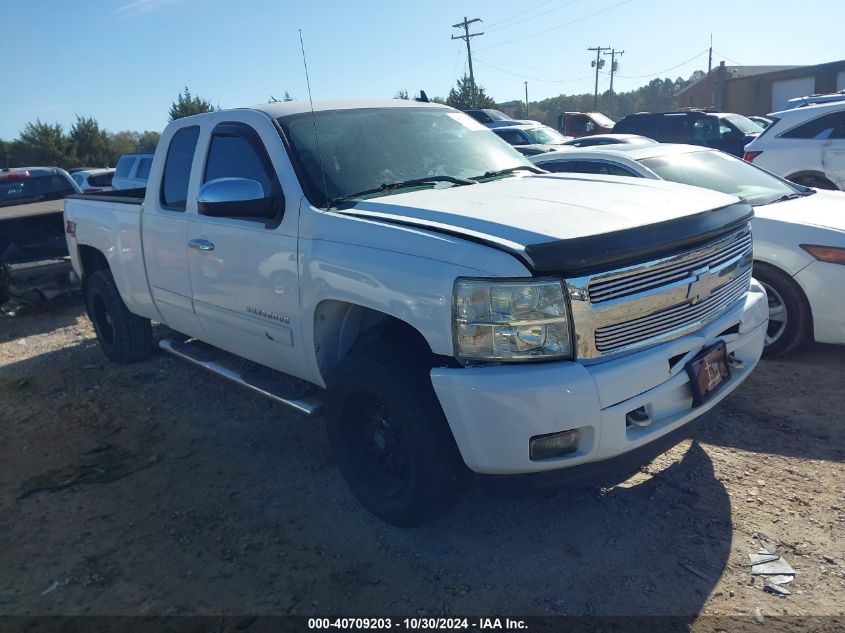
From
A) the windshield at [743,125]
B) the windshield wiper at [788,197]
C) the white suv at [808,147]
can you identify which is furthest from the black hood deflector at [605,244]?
the windshield at [743,125]

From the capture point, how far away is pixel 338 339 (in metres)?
3.63

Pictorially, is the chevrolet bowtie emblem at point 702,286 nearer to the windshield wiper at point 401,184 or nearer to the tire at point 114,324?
the windshield wiper at point 401,184

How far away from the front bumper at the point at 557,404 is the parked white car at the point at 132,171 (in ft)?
37.9

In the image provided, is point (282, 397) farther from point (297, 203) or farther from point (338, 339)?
point (297, 203)

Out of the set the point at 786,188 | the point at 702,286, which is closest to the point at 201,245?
the point at 702,286

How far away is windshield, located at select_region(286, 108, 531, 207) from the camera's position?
12.2 feet

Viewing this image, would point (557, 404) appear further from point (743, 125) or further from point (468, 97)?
point (468, 97)

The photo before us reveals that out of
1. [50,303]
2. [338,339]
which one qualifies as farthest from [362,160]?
[50,303]

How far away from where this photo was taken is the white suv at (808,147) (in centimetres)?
866

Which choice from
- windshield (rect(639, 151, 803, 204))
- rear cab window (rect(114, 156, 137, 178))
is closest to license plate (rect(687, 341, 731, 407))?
windshield (rect(639, 151, 803, 204))

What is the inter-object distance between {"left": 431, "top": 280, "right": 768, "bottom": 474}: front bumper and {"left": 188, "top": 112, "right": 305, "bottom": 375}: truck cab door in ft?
4.18

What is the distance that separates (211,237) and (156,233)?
835 mm

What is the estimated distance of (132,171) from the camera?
43.2 feet

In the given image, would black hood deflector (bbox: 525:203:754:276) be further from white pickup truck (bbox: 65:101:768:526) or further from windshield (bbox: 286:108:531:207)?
windshield (bbox: 286:108:531:207)
